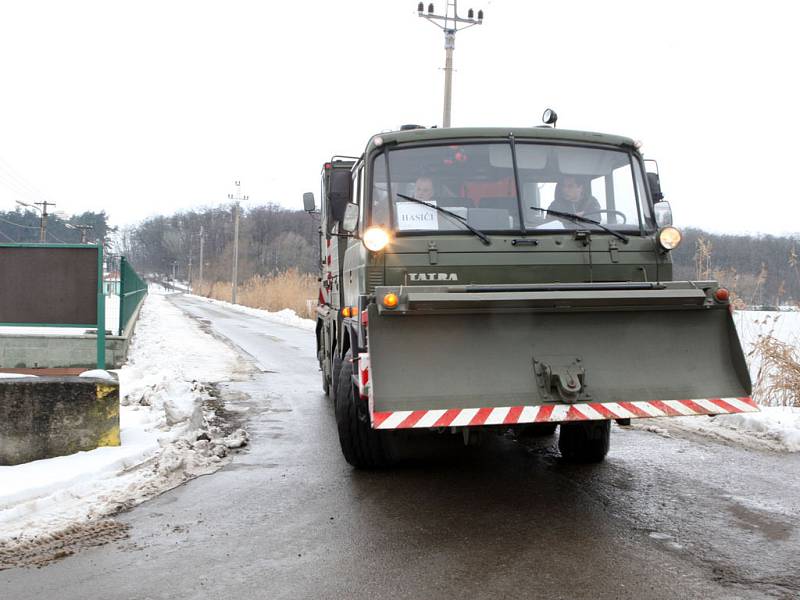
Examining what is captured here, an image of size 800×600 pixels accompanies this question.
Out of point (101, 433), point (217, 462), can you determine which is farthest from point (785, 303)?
point (101, 433)

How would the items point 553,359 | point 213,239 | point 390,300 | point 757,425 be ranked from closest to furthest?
1. point 390,300
2. point 553,359
3. point 757,425
4. point 213,239

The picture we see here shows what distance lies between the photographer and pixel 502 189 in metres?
5.60

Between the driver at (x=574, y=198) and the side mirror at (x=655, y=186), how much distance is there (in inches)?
23.0

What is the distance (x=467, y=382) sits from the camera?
466 centimetres

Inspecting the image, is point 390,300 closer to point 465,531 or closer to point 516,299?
point 516,299

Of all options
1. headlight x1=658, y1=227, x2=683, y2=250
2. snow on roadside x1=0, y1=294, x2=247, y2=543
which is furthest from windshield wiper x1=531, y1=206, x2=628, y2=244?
snow on roadside x1=0, y1=294, x2=247, y2=543

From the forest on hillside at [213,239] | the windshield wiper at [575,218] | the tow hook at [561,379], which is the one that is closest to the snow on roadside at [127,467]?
the tow hook at [561,379]

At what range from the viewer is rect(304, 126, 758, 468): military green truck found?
460 centimetres

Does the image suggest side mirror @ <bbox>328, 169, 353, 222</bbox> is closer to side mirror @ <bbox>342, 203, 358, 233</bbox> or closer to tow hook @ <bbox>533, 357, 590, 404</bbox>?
side mirror @ <bbox>342, 203, 358, 233</bbox>

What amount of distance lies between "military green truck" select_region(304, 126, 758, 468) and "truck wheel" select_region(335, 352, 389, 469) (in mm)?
12

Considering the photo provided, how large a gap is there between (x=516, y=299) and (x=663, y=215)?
1.88 m

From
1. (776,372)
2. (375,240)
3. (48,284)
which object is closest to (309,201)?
(48,284)

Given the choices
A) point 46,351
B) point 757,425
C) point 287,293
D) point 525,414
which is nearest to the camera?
point 525,414

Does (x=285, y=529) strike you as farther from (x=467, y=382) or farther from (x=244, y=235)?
(x=244, y=235)
